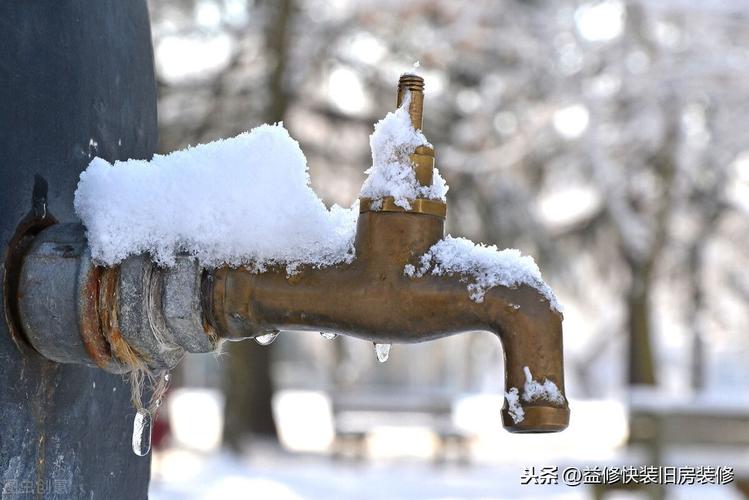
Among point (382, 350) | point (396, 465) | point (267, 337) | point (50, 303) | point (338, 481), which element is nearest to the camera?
point (50, 303)

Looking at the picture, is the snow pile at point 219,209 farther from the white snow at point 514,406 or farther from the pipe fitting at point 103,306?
the white snow at point 514,406

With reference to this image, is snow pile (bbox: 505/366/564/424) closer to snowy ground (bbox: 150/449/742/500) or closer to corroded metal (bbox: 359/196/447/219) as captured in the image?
corroded metal (bbox: 359/196/447/219)

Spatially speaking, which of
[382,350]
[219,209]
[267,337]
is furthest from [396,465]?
[219,209]

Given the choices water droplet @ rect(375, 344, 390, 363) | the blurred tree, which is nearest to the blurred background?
the blurred tree

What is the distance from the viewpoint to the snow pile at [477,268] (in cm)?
100

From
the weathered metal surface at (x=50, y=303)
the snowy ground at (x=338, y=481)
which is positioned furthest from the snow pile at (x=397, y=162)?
the snowy ground at (x=338, y=481)

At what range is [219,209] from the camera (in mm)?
1040

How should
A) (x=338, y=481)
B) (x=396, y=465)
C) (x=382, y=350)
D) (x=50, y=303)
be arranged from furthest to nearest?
(x=396, y=465), (x=338, y=481), (x=382, y=350), (x=50, y=303)

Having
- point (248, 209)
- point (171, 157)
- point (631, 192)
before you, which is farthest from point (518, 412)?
point (631, 192)

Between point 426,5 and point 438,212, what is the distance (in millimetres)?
7628

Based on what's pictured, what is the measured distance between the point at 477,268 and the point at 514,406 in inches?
5.8

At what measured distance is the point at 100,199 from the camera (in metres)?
1.05

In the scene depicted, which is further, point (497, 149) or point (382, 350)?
point (497, 149)

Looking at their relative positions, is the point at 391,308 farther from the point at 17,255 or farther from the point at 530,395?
the point at 17,255
